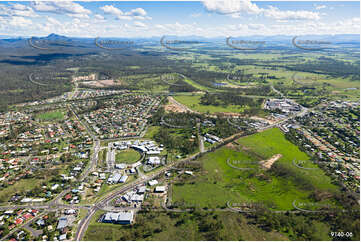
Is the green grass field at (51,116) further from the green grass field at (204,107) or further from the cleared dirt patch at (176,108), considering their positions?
the green grass field at (204,107)

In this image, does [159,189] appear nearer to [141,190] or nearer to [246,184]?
[141,190]

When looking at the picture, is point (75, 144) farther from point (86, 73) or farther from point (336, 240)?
point (86, 73)

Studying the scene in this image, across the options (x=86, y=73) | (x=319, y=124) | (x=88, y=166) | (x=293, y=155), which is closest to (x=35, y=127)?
(x=88, y=166)

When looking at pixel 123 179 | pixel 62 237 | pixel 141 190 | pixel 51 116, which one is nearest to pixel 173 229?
pixel 141 190

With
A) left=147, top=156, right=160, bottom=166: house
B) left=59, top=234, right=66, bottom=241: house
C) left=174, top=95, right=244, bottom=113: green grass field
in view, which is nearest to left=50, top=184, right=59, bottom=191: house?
left=59, top=234, right=66, bottom=241: house

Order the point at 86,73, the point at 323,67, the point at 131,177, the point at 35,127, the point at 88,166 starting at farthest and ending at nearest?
the point at 323,67
the point at 86,73
the point at 35,127
the point at 88,166
the point at 131,177

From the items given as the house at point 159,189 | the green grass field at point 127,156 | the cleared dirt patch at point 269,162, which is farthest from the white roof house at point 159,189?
the cleared dirt patch at point 269,162

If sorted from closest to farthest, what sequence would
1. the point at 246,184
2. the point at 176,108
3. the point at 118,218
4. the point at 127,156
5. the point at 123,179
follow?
the point at 118,218 → the point at 246,184 → the point at 123,179 → the point at 127,156 → the point at 176,108
